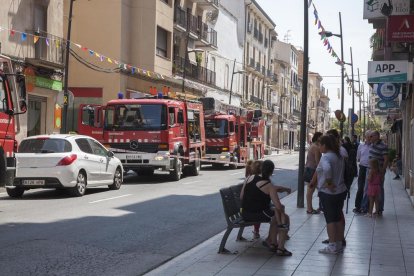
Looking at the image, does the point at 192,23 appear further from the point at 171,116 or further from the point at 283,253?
the point at 283,253

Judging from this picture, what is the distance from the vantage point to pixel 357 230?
34.7 ft

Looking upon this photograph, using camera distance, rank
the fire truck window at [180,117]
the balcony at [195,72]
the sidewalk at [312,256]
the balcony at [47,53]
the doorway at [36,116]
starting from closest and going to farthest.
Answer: the sidewalk at [312,256] → the fire truck window at [180,117] → the balcony at [47,53] → the doorway at [36,116] → the balcony at [195,72]

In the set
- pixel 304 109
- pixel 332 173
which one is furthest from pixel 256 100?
pixel 332 173

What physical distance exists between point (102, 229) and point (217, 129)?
19.5 m

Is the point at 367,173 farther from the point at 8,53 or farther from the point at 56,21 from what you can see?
the point at 56,21

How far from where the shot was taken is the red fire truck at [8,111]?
11.7 metres

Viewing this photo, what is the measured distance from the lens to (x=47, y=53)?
25.7m

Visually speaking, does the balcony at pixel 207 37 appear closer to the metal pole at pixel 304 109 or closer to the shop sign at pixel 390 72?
the shop sign at pixel 390 72

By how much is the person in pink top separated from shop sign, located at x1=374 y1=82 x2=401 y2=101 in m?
8.95

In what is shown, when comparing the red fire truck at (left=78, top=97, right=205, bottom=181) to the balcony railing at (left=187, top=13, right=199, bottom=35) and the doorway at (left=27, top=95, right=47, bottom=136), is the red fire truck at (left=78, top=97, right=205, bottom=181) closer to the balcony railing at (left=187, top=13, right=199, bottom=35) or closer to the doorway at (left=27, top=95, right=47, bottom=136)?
Answer: the doorway at (left=27, top=95, right=47, bottom=136)

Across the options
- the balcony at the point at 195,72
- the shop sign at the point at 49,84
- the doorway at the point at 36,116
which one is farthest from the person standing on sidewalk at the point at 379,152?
the balcony at the point at 195,72

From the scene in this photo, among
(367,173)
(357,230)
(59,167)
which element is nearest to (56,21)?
(59,167)

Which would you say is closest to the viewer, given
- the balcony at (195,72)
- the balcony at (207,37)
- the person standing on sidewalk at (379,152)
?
the person standing on sidewalk at (379,152)

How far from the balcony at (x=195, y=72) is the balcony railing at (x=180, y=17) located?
2.20 m
